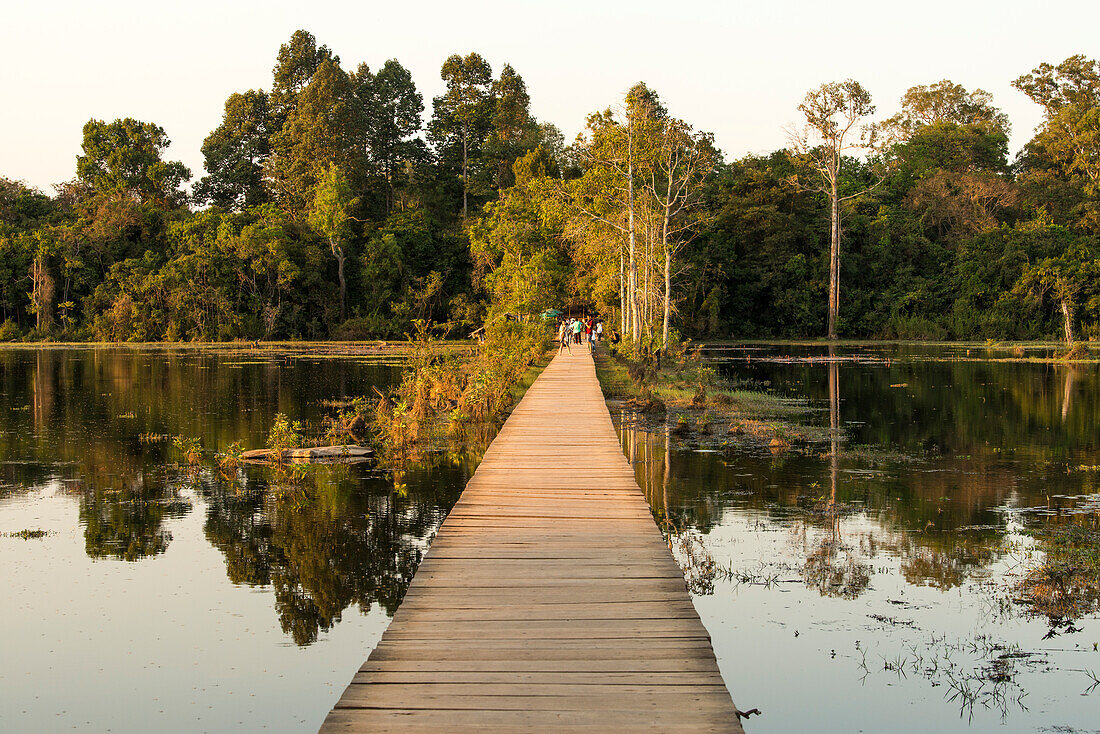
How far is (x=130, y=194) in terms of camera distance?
61.7m

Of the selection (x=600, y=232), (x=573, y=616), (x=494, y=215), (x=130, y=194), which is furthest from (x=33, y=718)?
(x=130, y=194)

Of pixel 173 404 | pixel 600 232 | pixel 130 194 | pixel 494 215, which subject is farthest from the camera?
pixel 130 194

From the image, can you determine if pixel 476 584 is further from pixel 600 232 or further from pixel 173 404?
pixel 600 232

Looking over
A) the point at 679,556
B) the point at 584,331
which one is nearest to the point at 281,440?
the point at 679,556

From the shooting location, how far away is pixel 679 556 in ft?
29.3

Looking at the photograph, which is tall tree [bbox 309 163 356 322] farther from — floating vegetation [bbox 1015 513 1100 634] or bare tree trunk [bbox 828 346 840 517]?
floating vegetation [bbox 1015 513 1100 634]

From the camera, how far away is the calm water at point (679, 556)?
6.03 metres

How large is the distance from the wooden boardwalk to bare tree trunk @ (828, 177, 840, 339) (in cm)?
4658

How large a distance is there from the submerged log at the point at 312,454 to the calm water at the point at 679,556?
0.68 meters

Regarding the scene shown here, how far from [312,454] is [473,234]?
40.6 metres

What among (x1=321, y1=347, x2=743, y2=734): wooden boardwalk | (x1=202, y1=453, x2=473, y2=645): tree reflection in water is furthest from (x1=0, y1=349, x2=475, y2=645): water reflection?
(x1=321, y1=347, x2=743, y2=734): wooden boardwalk

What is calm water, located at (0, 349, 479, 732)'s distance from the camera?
239 inches

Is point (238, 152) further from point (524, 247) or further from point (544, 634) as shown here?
point (544, 634)

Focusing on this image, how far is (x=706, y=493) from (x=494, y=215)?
4302 cm
